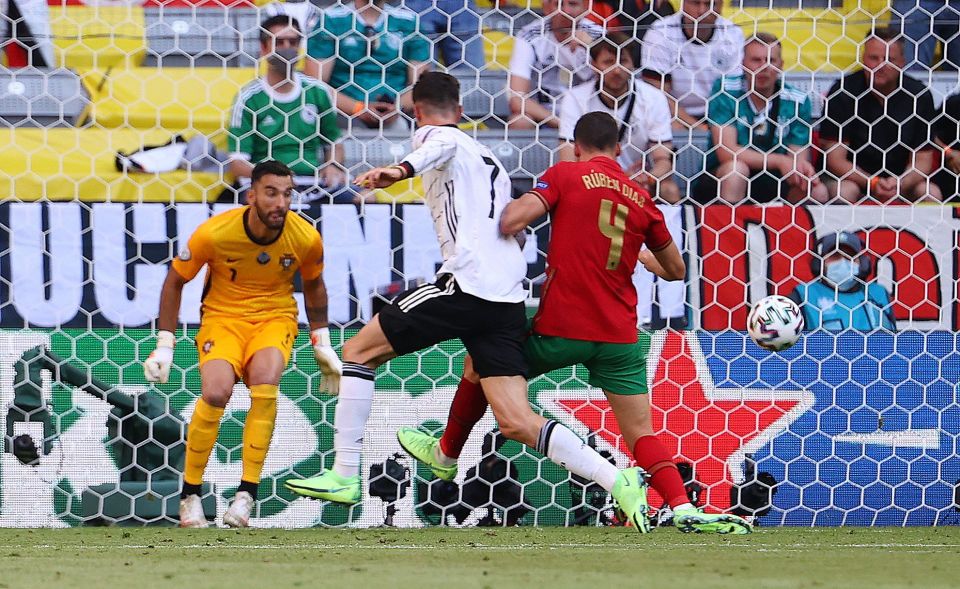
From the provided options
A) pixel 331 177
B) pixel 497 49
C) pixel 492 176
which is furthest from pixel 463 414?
pixel 497 49

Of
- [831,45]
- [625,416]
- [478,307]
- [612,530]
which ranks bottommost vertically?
[612,530]

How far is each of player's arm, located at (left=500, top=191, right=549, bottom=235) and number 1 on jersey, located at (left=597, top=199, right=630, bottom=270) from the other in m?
0.20

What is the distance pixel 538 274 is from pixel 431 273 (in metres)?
0.49

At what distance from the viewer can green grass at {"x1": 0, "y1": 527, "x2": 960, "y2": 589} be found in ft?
11.6

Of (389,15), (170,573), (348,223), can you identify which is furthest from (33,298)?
(170,573)

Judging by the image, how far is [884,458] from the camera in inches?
246

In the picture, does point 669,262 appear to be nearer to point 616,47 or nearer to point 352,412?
point 352,412

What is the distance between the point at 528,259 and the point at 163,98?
76.1 inches

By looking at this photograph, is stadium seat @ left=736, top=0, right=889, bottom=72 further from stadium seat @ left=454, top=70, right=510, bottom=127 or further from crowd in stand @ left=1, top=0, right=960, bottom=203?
stadium seat @ left=454, top=70, right=510, bottom=127

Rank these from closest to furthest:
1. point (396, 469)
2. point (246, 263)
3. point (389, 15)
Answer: point (246, 263)
point (396, 469)
point (389, 15)

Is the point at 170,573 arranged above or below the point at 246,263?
below

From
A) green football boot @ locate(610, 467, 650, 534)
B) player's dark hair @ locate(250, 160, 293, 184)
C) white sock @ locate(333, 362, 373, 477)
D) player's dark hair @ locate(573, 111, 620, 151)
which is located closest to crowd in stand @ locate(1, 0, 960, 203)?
player's dark hair @ locate(250, 160, 293, 184)

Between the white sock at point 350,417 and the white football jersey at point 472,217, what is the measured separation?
495 mm

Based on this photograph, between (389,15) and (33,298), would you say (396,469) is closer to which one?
(33,298)
